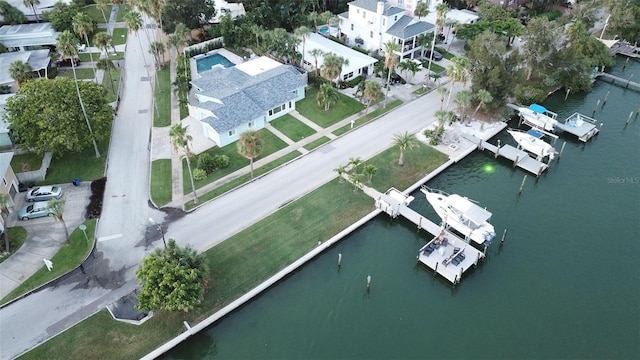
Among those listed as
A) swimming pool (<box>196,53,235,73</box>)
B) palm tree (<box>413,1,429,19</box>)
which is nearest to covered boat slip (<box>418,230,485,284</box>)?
palm tree (<box>413,1,429,19</box>)

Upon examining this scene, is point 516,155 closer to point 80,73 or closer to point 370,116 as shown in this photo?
point 370,116

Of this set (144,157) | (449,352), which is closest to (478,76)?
(449,352)

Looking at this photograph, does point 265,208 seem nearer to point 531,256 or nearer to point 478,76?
point 531,256

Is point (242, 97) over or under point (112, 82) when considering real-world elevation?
over

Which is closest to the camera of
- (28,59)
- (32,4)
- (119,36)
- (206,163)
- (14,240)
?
(14,240)

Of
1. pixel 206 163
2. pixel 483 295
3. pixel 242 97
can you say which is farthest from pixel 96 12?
pixel 483 295

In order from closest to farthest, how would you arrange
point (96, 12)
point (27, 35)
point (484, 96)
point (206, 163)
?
point (206, 163)
point (484, 96)
point (27, 35)
point (96, 12)
